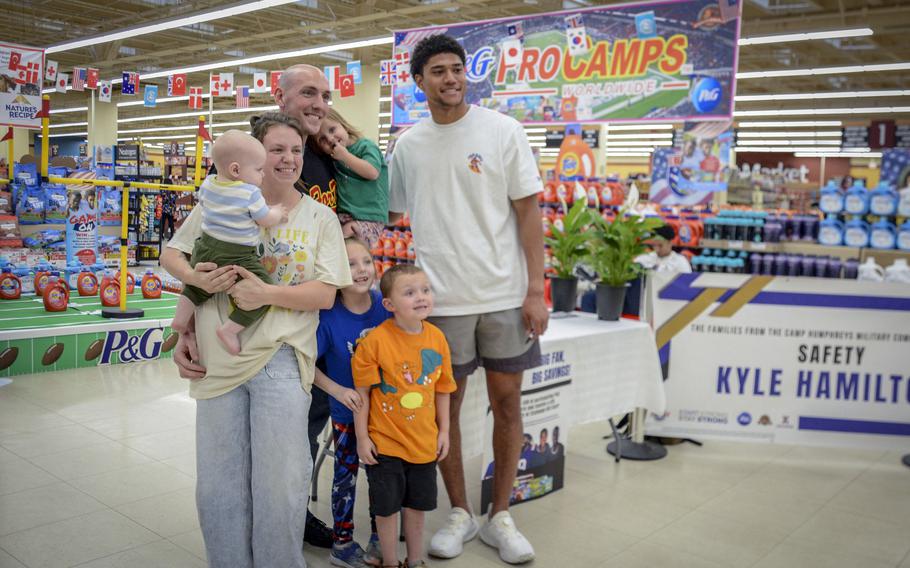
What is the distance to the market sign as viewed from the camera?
32.1 ft

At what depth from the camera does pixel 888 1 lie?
12.2 meters

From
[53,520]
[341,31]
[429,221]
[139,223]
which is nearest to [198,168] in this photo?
[53,520]

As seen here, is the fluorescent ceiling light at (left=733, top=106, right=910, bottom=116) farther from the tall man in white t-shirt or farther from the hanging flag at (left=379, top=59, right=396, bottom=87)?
the tall man in white t-shirt

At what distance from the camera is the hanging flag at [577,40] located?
7.91 metres

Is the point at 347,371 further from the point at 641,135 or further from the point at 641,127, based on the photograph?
the point at 641,135

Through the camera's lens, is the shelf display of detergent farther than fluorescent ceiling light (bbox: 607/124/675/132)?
No

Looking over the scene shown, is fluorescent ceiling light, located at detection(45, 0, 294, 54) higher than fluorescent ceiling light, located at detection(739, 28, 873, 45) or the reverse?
the reverse

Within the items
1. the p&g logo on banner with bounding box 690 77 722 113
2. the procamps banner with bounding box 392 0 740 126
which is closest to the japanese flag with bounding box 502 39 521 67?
the procamps banner with bounding box 392 0 740 126

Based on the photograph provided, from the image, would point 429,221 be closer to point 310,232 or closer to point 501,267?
point 501,267

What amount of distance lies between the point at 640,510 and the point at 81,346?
4.56m

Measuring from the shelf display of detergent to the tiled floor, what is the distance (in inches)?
58.3

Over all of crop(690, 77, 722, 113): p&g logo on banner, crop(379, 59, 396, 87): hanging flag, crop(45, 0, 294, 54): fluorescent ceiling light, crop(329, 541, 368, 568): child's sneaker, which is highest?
crop(45, 0, 294, 54): fluorescent ceiling light

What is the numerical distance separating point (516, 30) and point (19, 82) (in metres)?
6.85

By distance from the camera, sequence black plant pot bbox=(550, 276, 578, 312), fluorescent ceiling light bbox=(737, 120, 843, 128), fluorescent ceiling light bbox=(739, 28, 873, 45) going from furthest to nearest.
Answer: fluorescent ceiling light bbox=(737, 120, 843, 128)
fluorescent ceiling light bbox=(739, 28, 873, 45)
black plant pot bbox=(550, 276, 578, 312)
